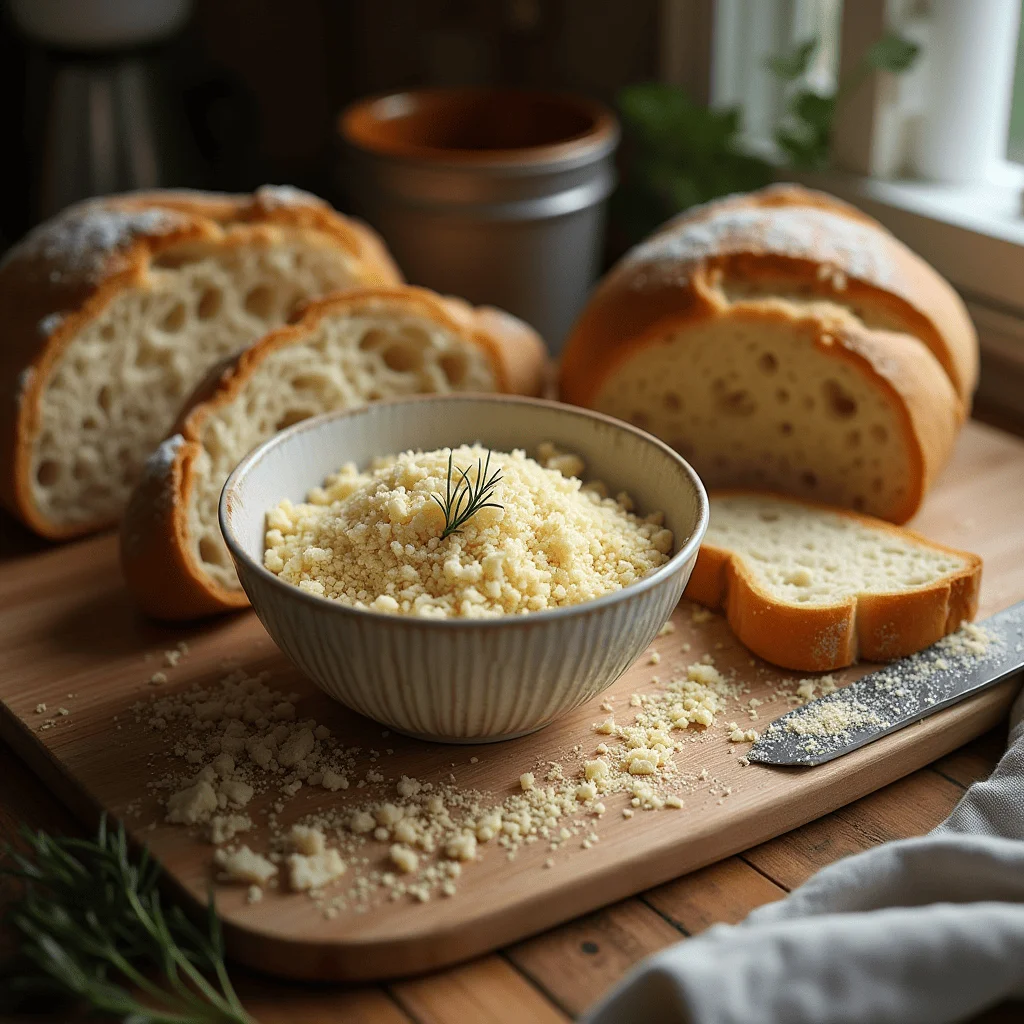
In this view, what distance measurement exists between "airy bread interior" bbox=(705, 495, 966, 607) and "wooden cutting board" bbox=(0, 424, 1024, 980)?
98 millimetres

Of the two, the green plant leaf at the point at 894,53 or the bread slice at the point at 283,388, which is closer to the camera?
the bread slice at the point at 283,388

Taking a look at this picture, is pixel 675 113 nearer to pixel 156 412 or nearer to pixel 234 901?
pixel 156 412

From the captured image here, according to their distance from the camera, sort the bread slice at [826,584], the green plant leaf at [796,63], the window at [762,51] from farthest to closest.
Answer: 1. the window at [762,51]
2. the green plant leaf at [796,63]
3. the bread slice at [826,584]

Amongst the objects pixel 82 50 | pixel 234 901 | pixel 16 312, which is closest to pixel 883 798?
pixel 234 901

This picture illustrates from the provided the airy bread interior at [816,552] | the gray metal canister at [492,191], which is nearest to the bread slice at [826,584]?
the airy bread interior at [816,552]

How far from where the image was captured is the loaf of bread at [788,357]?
6.04 ft

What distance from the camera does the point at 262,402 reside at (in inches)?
72.6

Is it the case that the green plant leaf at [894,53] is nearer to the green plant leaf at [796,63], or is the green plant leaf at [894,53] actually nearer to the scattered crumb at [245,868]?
the green plant leaf at [796,63]

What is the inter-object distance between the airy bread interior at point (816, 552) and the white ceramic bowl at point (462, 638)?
0.70 ft

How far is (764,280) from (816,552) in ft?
1.47

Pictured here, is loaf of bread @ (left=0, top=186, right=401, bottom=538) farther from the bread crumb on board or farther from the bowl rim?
the bread crumb on board

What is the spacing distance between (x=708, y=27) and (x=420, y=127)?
2.11 feet

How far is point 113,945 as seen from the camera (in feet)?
3.94

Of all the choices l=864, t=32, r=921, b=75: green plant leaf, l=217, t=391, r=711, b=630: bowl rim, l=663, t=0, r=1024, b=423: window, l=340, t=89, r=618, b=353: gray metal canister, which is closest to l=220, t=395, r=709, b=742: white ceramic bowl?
l=217, t=391, r=711, b=630: bowl rim
